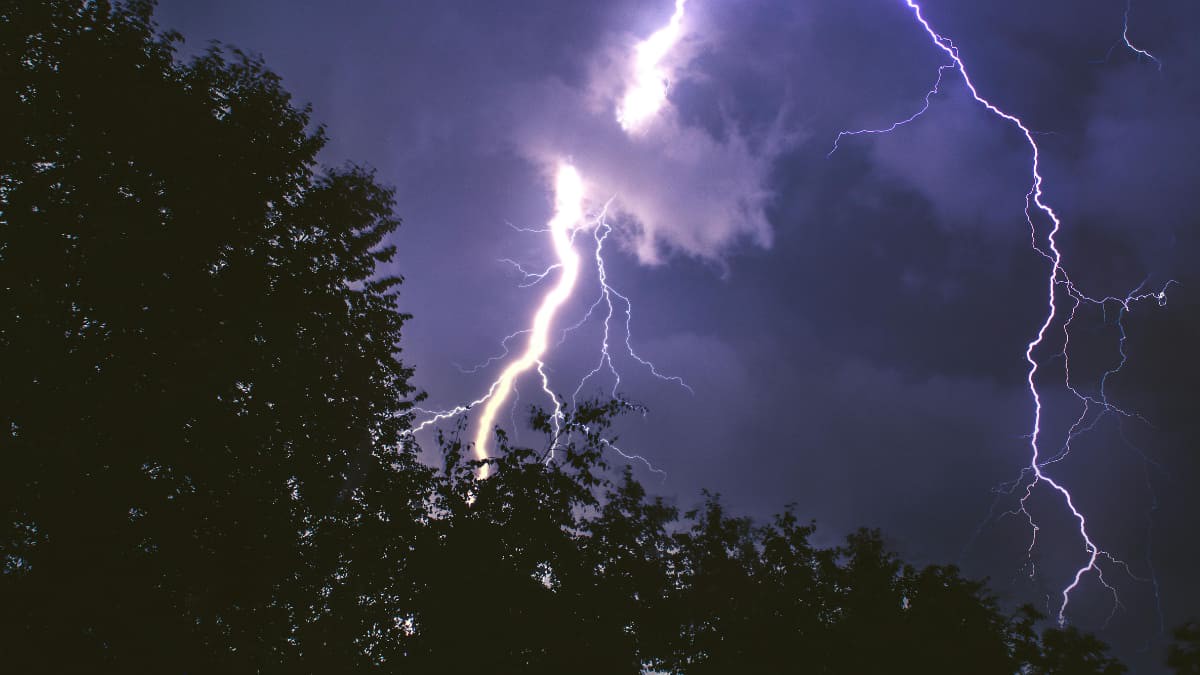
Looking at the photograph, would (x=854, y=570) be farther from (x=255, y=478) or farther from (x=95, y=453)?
(x=95, y=453)

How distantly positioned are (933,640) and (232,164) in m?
19.1

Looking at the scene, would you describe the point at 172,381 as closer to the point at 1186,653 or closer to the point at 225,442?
the point at 225,442

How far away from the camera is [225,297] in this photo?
28.3ft

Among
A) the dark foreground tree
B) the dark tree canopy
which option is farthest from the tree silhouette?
the dark foreground tree

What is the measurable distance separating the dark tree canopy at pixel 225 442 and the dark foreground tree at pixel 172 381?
38 millimetres

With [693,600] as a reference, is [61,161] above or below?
above

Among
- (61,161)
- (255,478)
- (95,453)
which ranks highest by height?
(61,161)

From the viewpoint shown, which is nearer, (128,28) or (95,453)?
(95,453)

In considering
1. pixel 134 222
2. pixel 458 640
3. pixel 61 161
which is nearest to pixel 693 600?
pixel 458 640

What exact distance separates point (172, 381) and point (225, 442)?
1.45 m

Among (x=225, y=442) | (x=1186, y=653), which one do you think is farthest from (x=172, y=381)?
(x=1186, y=653)

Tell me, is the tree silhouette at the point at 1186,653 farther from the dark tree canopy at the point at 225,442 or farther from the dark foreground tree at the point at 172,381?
the dark foreground tree at the point at 172,381

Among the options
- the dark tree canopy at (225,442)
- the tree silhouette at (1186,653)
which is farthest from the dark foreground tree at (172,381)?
the tree silhouette at (1186,653)

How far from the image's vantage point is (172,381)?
7.50m
